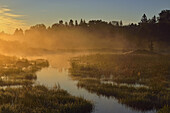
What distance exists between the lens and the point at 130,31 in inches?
5344

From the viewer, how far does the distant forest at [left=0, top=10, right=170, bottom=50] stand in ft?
326

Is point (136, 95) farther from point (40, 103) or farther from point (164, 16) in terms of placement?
point (164, 16)

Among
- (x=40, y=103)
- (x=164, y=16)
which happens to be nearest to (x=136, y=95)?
(x=40, y=103)

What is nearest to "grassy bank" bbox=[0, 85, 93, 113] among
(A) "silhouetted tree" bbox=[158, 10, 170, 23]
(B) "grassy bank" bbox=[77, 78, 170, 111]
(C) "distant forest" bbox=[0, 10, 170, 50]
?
(B) "grassy bank" bbox=[77, 78, 170, 111]

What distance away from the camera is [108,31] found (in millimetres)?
164125

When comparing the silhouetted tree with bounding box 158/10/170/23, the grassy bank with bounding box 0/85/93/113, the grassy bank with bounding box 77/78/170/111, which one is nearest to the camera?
the grassy bank with bounding box 0/85/93/113

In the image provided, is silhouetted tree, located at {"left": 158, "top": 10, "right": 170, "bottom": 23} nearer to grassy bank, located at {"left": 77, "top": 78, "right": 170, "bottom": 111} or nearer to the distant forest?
the distant forest

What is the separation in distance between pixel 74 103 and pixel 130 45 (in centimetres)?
10982

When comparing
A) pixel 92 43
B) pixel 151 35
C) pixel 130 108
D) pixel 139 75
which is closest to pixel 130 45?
pixel 151 35

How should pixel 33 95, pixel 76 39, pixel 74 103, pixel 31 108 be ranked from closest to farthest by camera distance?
1. pixel 31 108
2. pixel 74 103
3. pixel 33 95
4. pixel 76 39

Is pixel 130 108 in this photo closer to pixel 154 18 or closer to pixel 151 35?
pixel 151 35

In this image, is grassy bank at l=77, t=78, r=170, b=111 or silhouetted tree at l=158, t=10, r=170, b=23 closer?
grassy bank at l=77, t=78, r=170, b=111

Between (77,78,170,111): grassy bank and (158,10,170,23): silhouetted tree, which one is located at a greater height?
(158,10,170,23): silhouetted tree

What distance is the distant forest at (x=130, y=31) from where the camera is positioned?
99375 millimetres
